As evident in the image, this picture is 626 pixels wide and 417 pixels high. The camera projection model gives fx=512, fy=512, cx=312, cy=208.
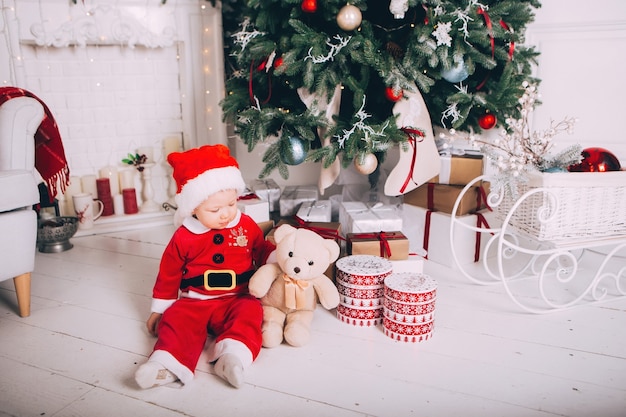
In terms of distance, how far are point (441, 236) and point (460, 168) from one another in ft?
0.96

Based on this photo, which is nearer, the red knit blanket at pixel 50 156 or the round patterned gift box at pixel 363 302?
the round patterned gift box at pixel 363 302

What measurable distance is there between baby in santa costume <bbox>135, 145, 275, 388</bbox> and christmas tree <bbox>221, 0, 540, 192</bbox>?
44 cm

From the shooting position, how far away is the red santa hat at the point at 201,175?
4.74ft

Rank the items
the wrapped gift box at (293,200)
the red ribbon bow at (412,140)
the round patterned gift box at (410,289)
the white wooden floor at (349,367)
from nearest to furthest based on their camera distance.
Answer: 1. the white wooden floor at (349,367)
2. the round patterned gift box at (410,289)
3. the red ribbon bow at (412,140)
4. the wrapped gift box at (293,200)

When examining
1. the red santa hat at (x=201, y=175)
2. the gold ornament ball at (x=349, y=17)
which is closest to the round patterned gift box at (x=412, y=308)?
the red santa hat at (x=201, y=175)

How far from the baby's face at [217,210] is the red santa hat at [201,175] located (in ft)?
0.05

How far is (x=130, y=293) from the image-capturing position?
1880 mm

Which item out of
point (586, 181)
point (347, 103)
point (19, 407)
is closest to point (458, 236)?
point (586, 181)

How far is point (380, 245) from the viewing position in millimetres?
1800

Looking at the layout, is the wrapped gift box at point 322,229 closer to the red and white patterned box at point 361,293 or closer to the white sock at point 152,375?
the red and white patterned box at point 361,293

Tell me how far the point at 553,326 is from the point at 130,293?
145 centimetres

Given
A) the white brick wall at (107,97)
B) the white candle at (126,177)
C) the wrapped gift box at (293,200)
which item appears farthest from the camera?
the white candle at (126,177)

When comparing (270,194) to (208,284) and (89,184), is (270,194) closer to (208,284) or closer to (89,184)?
(208,284)

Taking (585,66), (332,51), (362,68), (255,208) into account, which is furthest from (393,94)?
(585,66)
